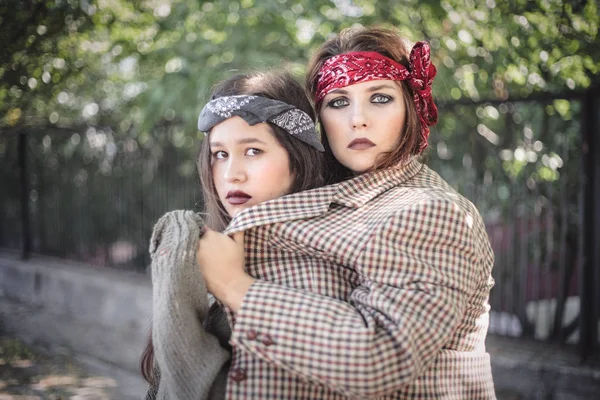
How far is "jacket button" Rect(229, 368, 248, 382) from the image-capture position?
1.75 m

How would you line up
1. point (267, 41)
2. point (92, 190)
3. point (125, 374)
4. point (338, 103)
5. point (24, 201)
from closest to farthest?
point (338, 103), point (267, 41), point (125, 374), point (92, 190), point (24, 201)

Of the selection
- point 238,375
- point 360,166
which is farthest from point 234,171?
point 238,375

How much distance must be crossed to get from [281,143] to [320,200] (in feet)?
1.14

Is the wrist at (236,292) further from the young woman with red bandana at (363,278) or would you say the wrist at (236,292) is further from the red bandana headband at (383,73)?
the red bandana headband at (383,73)

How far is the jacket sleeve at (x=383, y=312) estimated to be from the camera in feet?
5.15

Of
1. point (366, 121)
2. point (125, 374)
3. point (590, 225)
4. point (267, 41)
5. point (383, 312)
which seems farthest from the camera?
point (125, 374)

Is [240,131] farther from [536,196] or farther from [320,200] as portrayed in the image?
[536,196]

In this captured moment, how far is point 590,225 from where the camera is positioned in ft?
13.9

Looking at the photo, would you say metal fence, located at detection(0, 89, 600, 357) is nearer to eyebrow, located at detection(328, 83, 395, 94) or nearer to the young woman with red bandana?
eyebrow, located at detection(328, 83, 395, 94)

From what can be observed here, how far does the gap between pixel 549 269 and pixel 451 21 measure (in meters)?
2.30

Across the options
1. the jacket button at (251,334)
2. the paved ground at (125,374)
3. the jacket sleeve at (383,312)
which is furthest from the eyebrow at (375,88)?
the paved ground at (125,374)

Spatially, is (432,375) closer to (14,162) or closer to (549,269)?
(549,269)

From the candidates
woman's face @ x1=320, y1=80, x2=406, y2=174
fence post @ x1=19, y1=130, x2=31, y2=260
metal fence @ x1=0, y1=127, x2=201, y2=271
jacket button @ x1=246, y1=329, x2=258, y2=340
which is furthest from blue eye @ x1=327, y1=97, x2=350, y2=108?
fence post @ x1=19, y1=130, x2=31, y2=260

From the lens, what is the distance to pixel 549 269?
450 cm
